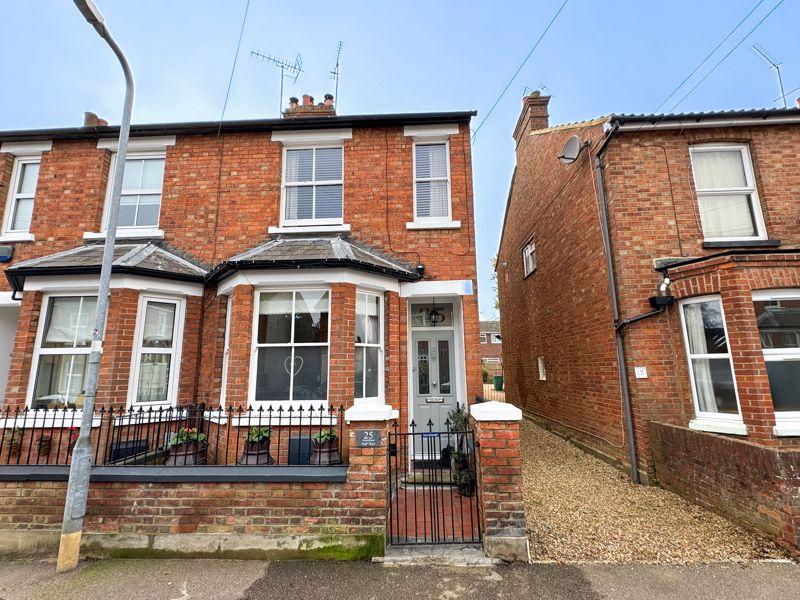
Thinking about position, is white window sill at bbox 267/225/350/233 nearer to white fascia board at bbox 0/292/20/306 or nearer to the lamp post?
the lamp post

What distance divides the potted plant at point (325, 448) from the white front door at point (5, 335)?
6.90 m

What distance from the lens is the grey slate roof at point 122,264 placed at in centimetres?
601

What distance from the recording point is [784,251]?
5152mm

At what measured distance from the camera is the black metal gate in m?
3.95

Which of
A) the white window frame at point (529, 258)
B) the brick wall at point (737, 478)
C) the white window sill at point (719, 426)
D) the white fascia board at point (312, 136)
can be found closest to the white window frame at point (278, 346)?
the white fascia board at point (312, 136)

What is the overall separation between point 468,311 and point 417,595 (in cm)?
422

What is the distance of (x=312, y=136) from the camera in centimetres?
746

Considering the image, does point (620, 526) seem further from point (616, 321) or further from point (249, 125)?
point (249, 125)

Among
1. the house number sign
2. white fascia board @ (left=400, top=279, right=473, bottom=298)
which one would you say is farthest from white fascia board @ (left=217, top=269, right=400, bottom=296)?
the house number sign

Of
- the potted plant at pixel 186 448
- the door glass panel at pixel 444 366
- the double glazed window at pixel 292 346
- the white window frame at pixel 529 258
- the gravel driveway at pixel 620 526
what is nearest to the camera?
the gravel driveway at pixel 620 526

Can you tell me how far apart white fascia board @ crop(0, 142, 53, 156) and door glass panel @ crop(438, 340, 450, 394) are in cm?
902

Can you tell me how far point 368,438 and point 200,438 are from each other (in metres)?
2.71

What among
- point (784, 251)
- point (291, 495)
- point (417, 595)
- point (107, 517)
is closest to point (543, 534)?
point (417, 595)

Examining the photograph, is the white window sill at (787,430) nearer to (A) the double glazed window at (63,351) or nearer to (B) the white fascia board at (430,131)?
(B) the white fascia board at (430,131)
